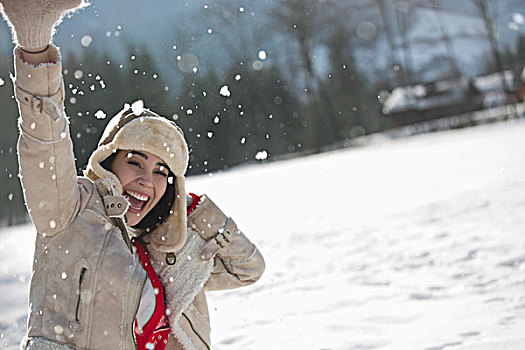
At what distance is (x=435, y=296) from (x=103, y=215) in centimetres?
264

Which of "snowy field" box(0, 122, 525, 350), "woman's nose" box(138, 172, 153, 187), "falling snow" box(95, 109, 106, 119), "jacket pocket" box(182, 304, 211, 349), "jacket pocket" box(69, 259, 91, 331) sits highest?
"falling snow" box(95, 109, 106, 119)

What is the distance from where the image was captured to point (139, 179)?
85.1 inches

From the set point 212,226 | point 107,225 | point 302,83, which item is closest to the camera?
point 107,225

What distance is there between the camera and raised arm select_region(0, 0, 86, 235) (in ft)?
5.18

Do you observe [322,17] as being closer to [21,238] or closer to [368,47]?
[368,47]

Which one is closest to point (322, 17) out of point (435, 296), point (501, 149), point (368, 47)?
point (368, 47)

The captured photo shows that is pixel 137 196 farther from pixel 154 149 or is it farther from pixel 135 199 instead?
pixel 154 149

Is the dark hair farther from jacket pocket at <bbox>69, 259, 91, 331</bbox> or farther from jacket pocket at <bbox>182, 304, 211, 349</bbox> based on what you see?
jacket pocket at <bbox>69, 259, 91, 331</bbox>

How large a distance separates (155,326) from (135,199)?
54 cm

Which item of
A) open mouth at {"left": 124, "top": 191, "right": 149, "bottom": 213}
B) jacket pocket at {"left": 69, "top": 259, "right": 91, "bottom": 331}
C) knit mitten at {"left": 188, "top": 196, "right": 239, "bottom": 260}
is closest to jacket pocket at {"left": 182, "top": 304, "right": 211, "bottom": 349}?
knit mitten at {"left": 188, "top": 196, "right": 239, "bottom": 260}

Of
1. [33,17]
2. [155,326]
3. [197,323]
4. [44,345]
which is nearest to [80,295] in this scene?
[44,345]

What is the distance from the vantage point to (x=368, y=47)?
50562 millimetres

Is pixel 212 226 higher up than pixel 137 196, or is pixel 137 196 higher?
pixel 137 196

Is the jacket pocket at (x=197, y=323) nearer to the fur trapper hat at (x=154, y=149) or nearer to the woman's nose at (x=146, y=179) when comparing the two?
the fur trapper hat at (x=154, y=149)
